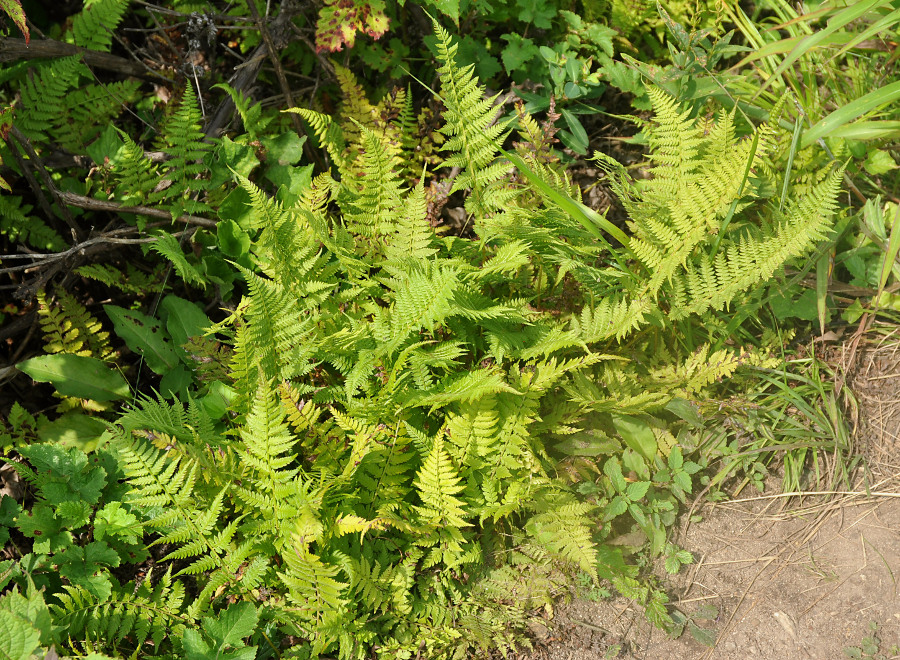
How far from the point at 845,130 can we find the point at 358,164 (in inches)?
71.7

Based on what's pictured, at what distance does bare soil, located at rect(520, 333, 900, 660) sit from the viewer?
2.12 metres

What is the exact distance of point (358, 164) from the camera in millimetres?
2736

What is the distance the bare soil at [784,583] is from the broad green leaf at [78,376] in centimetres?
175

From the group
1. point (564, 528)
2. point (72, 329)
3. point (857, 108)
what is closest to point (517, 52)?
point (857, 108)

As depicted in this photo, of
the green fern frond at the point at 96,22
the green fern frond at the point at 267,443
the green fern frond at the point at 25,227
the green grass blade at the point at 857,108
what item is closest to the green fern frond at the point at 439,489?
the green fern frond at the point at 267,443

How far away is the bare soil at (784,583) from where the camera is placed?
2.12 metres

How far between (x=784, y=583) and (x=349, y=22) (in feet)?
8.33

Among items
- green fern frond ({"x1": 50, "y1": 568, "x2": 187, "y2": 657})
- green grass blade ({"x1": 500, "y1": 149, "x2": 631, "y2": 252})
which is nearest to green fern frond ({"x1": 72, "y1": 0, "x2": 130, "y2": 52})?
green grass blade ({"x1": 500, "y1": 149, "x2": 631, "y2": 252})

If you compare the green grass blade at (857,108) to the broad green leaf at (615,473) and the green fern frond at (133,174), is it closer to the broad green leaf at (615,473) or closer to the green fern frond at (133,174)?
the broad green leaf at (615,473)

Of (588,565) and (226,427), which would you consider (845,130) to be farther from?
(226,427)

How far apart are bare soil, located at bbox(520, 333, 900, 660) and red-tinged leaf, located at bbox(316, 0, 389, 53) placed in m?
2.18

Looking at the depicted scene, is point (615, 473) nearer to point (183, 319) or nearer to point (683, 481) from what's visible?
point (683, 481)

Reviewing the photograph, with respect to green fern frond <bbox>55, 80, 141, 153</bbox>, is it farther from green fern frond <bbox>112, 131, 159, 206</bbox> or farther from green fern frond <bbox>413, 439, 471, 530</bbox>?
green fern frond <bbox>413, 439, 471, 530</bbox>

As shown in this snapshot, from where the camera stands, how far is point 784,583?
223 centimetres
